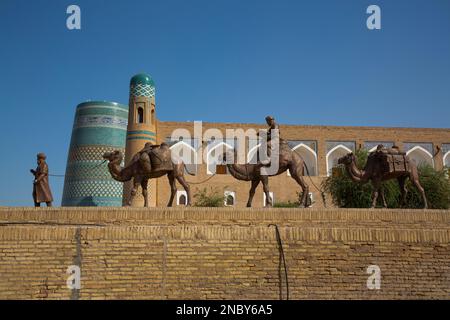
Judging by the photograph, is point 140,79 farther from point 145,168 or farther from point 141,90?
point 145,168

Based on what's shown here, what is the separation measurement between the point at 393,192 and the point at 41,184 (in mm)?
11599

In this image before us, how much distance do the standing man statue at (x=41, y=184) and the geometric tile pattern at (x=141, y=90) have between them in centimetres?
1064

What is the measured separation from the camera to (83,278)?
4.76 m

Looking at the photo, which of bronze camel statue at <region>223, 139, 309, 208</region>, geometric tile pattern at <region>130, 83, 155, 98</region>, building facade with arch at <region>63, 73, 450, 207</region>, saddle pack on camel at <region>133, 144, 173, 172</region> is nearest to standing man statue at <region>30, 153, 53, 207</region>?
saddle pack on camel at <region>133, 144, 173, 172</region>

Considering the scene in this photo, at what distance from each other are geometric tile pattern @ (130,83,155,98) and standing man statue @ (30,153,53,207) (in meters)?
10.6


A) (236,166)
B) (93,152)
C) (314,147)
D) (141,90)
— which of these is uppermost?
(141,90)

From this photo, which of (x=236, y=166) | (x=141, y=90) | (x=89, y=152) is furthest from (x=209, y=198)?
(x=236, y=166)

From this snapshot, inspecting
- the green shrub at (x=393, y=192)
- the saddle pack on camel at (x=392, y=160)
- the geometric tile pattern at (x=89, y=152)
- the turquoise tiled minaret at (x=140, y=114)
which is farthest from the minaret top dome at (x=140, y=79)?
the saddle pack on camel at (x=392, y=160)

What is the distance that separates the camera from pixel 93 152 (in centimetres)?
2286

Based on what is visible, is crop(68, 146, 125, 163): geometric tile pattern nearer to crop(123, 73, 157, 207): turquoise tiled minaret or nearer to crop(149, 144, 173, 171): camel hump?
crop(123, 73, 157, 207): turquoise tiled minaret

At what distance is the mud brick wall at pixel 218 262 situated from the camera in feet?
15.6

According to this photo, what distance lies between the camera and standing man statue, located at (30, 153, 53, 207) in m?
8.59

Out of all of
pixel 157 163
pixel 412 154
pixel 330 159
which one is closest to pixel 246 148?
pixel 330 159

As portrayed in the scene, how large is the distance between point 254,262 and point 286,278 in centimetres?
38
